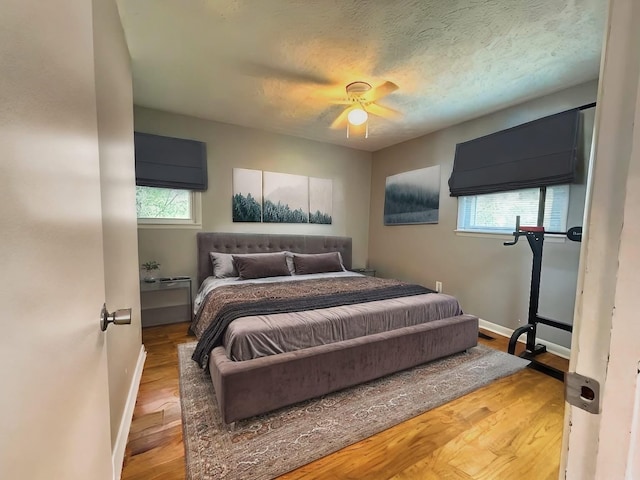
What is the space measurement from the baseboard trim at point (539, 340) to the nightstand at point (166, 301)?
3746 millimetres

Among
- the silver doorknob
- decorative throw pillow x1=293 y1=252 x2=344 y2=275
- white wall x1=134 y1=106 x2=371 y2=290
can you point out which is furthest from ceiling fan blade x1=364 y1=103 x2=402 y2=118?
the silver doorknob

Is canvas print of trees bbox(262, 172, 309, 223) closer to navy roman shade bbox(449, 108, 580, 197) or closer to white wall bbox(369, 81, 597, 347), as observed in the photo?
white wall bbox(369, 81, 597, 347)

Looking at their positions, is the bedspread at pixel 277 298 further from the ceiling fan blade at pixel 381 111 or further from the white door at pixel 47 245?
the ceiling fan blade at pixel 381 111

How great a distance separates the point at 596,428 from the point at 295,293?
2341mm

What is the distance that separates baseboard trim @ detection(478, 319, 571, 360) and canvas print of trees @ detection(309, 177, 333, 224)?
105 inches

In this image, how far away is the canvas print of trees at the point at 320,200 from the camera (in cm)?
442

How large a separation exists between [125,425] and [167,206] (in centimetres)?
260

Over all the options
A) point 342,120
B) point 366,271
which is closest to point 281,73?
point 342,120

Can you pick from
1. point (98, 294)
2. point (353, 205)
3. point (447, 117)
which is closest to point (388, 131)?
point (447, 117)

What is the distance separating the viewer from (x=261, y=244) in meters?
3.96

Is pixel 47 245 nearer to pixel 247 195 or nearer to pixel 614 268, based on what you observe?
pixel 614 268

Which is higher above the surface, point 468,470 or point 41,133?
point 41,133

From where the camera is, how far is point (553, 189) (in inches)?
109

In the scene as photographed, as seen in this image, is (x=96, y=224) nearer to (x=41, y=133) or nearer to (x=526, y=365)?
(x=41, y=133)
